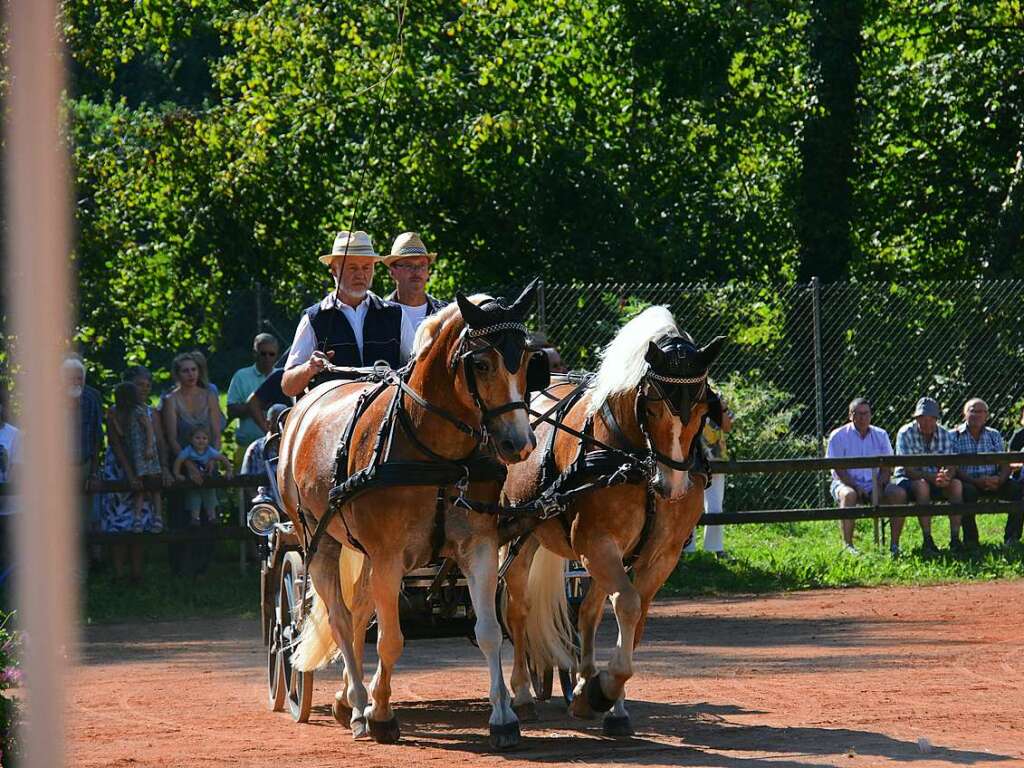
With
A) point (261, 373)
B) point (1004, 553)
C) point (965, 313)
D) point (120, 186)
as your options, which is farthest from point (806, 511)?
point (120, 186)

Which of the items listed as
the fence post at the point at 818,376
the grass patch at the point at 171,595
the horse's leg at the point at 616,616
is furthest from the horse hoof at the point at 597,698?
the fence post at the point at 818,376

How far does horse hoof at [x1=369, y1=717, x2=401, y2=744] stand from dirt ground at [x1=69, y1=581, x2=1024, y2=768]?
0.05m

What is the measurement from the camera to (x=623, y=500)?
709 cm

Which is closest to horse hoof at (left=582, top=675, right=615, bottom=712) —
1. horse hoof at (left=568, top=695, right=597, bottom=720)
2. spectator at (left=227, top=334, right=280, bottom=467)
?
horse hoof at (left=568, top=695, right=597, bottom=720)

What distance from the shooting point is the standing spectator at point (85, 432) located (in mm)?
Answer: 12641

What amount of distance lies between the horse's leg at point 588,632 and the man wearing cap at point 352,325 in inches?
67.5

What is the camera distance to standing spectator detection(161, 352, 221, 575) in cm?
1357

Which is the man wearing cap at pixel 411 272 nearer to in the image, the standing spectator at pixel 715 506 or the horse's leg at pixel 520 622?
the horse's leg at pixel 520 622

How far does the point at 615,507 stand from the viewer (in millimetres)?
7102

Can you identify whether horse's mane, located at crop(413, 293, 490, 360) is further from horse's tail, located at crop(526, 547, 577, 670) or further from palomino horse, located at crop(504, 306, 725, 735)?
horse's tail, located at crop(526, 547, 577, 670)

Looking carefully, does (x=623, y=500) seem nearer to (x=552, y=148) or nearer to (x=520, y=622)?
(x=520, y=622)

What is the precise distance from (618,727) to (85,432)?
24.1ft

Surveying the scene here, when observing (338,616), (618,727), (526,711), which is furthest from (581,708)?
(338,616)

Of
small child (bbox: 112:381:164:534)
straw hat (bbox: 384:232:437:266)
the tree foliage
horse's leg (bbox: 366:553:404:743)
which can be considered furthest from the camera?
the tree foliage
